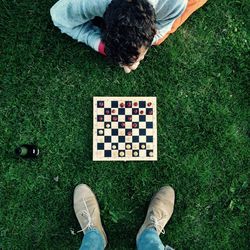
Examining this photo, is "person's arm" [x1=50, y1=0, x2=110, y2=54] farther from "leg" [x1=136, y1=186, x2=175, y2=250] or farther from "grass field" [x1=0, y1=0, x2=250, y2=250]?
"leg" [x1=136, y1=186, x2=175, y2=250]

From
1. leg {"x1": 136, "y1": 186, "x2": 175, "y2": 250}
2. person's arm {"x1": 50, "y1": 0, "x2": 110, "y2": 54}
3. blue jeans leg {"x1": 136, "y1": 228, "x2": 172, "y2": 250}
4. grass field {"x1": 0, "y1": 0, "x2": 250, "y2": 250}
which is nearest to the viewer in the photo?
person's arm {"x1": 50, "y1": 0, "x2": 110, "y2": 54}

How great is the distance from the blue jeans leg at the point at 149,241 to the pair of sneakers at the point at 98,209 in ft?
0.18

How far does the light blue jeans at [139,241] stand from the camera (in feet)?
9.44

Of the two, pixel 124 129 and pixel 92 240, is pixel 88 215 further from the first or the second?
pixel 124 129

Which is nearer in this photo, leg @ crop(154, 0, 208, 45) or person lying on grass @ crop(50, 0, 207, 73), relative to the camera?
person lying on grass @ crop(50, 0, 207, 73)

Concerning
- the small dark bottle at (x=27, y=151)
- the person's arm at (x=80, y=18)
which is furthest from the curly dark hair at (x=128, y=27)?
the small dark bottle at (x=27, y=151)

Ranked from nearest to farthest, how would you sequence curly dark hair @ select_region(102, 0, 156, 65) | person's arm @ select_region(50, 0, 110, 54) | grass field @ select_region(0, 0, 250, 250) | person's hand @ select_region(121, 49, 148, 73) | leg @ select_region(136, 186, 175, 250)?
curly dark hair @ select_region(102, 0, 156, 65)
person's hand @ select_region(121, 49, 148, 73)
person's arm @ select_region(50, 0, 110, 54)
leg @ select_region(136, 186, 175, 250)
grass field @ select_region(0, 0, 250, 250)

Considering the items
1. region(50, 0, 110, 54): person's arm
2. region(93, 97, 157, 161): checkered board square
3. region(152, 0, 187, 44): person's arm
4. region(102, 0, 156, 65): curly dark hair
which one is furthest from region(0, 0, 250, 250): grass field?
region(102, 0, 156, 65): curly dark hair

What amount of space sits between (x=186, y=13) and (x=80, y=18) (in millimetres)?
856

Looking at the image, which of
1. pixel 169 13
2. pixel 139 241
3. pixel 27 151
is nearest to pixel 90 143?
pixel 27 151

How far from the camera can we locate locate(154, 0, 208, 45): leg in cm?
302

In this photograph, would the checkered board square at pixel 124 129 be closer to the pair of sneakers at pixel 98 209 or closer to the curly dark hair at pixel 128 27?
the pair of sneakers at pixel 98 209

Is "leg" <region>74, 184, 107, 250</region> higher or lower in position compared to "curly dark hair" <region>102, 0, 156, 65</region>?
lower

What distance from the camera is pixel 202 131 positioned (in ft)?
10.4
